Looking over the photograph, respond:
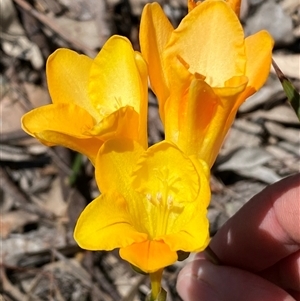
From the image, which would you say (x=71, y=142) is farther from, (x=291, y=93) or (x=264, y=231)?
(x=264, y=231)

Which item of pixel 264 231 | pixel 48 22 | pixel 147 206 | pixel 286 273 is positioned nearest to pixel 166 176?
pixel 147 206

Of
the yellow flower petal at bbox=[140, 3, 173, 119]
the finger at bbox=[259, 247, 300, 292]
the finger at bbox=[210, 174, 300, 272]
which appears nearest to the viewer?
the yellow flower petal at bbox=[140, 3, 173, 119]

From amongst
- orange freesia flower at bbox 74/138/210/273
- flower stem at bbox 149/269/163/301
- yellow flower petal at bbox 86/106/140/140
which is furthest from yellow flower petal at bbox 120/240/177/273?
yellow flower petal at bbox 86/106/140/140

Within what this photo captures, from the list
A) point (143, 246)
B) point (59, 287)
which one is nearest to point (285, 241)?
point (143, 246)

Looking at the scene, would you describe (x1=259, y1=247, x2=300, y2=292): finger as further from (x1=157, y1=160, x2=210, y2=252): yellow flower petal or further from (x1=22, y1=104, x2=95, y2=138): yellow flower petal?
(x1=22, y1=104, x2=95, y2=138): yellow flower petal

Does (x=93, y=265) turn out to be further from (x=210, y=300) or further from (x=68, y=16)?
(x=68, y=16)
